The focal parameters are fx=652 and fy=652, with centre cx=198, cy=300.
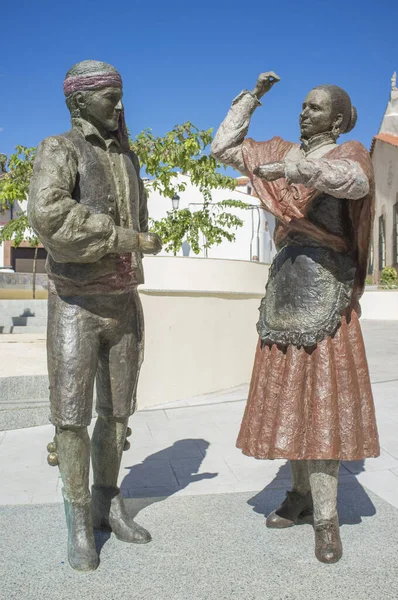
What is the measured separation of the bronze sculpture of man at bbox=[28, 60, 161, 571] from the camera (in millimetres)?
2703

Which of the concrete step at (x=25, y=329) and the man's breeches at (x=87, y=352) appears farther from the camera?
the concrete step at (x=25, y=329)

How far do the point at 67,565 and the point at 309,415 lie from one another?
1276 millimetres

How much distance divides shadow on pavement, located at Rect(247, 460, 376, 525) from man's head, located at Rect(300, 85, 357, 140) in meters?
1.98

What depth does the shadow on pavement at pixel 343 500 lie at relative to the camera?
352 cm

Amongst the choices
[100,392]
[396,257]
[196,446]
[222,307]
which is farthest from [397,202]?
[100,392]

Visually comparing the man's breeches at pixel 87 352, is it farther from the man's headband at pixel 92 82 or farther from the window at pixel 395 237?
the window at pixel 395 237

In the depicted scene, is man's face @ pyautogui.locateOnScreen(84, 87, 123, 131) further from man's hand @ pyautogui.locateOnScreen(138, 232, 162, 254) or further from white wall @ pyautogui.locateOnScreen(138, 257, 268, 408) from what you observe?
white wall @ pyautogui.locateOnScreen(138, 257, 268, 408)

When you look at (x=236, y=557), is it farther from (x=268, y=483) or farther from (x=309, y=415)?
(x=268, y=483)

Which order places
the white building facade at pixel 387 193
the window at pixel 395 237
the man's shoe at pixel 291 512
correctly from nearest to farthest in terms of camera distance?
the man's shoe at pixel 291 512 < the window at pixel 395 237 < the white building facade at pixel 387 193

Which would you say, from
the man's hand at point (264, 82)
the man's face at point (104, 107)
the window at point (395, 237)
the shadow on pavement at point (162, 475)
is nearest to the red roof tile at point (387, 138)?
the window at point (395, 237)

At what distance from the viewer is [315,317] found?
9.89 feet

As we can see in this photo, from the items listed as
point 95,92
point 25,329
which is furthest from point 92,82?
point 25,329

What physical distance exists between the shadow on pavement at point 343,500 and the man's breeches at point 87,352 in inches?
44.4

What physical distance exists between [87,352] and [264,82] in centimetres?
153
